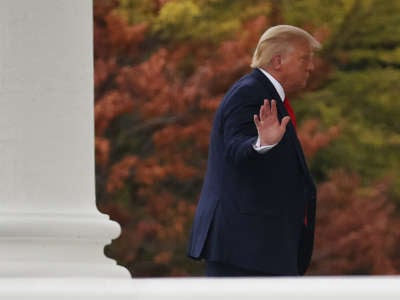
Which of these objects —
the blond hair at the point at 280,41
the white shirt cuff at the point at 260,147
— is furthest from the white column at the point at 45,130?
the blond hair at the point at 280,41

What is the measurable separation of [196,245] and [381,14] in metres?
15.9

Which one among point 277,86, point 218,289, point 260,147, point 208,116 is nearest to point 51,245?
point 260,147

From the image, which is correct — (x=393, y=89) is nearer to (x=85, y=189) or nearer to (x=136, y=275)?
(x=136, y=275)

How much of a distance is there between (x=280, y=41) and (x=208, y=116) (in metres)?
14.1

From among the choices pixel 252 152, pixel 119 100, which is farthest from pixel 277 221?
pixel 119 100

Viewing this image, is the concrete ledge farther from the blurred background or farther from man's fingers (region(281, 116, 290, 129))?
the blurred background

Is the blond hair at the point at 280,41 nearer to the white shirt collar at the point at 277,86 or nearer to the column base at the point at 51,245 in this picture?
the white shirt collar at the point at 277,86

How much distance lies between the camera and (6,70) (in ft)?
29.3

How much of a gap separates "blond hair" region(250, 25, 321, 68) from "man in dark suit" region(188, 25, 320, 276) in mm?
88

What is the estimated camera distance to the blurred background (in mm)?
24719

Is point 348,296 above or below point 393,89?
above

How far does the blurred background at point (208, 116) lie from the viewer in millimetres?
24719

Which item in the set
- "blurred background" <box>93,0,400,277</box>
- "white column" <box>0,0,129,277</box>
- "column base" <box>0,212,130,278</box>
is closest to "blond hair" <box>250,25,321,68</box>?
"white column" <box>0,0,129,277</box>

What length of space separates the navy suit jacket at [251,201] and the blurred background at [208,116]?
13709 mm
